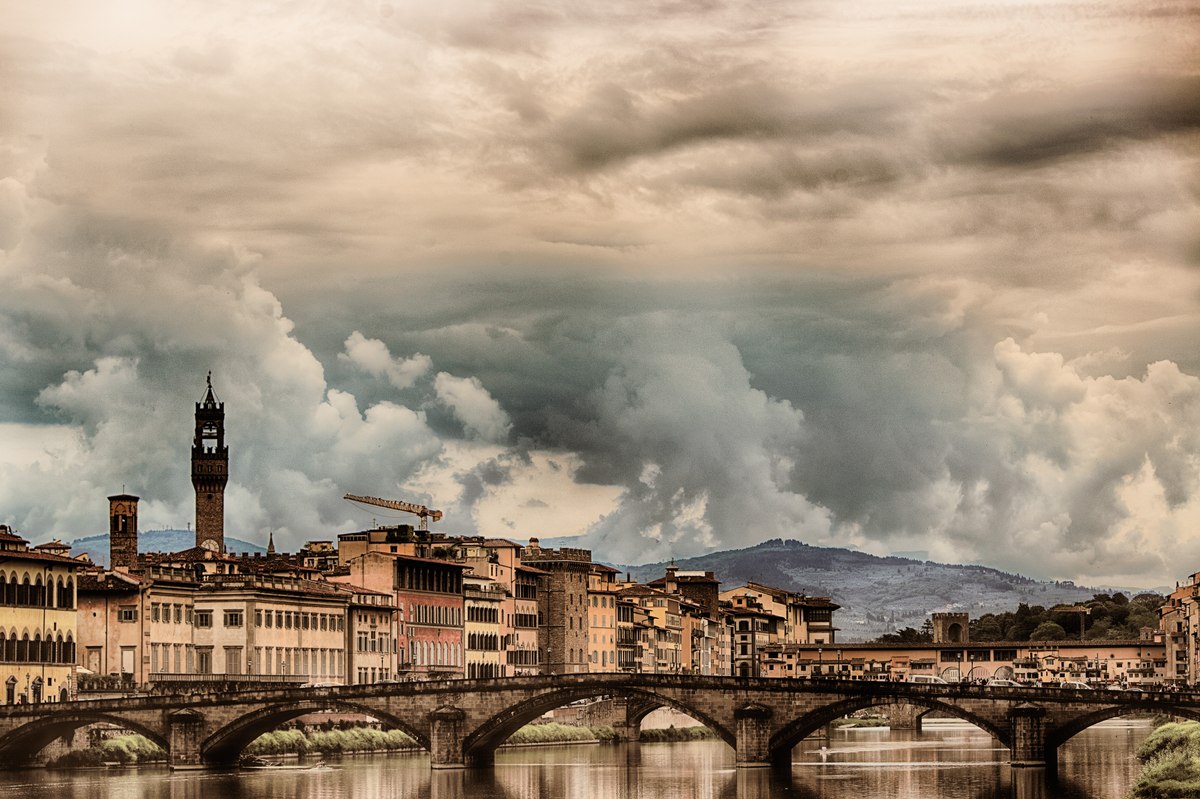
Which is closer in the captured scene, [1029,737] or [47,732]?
[47,732]

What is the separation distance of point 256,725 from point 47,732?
7.62 metres

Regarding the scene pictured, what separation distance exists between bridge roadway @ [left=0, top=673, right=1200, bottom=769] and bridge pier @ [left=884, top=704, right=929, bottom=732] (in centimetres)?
5241

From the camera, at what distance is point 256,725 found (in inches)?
3600

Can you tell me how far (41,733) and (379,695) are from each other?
41.4 ft

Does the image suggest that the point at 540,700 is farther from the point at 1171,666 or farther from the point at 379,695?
the point at 1171,666

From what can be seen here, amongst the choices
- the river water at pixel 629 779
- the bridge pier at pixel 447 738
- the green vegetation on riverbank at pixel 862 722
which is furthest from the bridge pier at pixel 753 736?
the green vegetation on riverbank at pixel 862 722

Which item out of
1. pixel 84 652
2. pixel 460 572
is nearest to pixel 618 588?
pixel 460 572

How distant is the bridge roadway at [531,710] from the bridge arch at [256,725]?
52 mm

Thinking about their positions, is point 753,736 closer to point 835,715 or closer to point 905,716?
point 835,715

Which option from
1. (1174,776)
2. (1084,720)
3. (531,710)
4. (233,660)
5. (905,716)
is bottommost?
(1174,776)

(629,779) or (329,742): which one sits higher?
(329,742)

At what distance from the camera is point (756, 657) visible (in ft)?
652

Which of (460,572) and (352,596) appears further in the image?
(460,572)

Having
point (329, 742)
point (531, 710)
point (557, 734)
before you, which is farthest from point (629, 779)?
point (557, 734)
